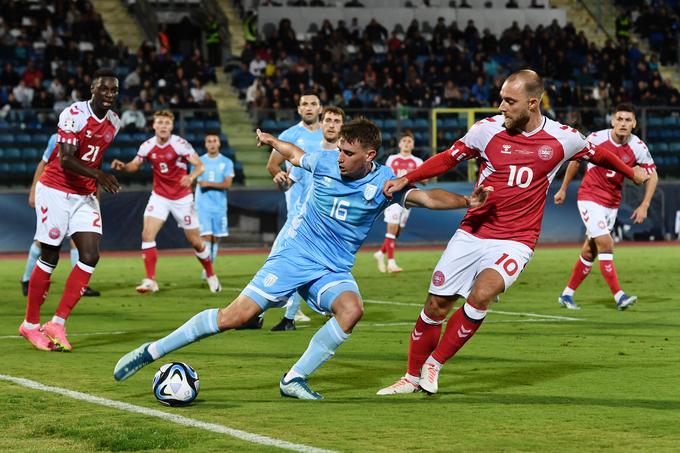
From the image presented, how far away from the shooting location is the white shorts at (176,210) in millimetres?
17656

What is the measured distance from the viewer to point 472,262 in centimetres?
846

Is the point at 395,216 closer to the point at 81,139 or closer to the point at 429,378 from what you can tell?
the point at 81,139

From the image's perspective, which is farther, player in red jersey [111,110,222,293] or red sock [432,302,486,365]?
player in red jersey [111,110,222,293]

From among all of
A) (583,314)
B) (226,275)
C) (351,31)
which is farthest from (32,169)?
(583,314)

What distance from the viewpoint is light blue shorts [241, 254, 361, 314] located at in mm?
7875

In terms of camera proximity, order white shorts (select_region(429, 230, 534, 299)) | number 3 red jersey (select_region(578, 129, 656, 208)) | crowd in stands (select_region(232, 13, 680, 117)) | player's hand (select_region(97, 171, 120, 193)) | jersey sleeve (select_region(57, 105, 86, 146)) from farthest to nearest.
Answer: crowd in stands (select_region(232, 13, 680, 117)) → number 3 red jersey (select_region(578, 129, 656, 208)) → jersey sleeve (select_region(57, 105, 86, 146)) → player's hand (select_region(97, 171, 120, 193)) → white shorts (select_region(429, 230, 534, 299))

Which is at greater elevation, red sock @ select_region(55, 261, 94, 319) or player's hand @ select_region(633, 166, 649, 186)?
player's hand @ select_region(633, 166, 649, 186)

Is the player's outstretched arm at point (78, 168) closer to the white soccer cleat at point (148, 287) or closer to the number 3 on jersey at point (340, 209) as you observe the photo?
the number 3 on jersey at point (340, 209)

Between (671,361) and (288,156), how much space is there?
12.1ft

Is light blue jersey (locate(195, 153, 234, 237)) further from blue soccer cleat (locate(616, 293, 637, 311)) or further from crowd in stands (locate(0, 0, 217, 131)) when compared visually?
crowd in stands (locate(0, 0, 217, 131))

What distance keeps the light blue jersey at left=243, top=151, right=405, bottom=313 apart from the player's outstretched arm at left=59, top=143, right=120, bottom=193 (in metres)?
2.41

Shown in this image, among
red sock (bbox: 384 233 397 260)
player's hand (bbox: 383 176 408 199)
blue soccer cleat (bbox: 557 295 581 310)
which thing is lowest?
red sock (bbox: 384 233 397 260)

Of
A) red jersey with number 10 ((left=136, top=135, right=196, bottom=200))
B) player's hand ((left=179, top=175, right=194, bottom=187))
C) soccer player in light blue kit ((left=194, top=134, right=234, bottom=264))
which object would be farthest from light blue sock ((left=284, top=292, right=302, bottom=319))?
soccer player in light blue kit ((left=194, top=134, right=234, bottom=264))

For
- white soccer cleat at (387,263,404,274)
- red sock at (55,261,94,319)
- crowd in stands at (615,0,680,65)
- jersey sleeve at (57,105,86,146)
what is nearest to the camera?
jersey sleeve at (57,105,86,146)
